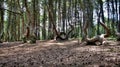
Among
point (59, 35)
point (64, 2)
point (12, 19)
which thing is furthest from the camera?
point (12, 19)

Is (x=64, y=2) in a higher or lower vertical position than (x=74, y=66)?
higher

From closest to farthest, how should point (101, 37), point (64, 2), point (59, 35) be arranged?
point (101, 37) → point (59, 35) → point (64, 2)

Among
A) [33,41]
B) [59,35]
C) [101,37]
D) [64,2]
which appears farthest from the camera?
[64,2]

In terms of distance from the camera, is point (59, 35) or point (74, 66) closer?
point (74, 66)

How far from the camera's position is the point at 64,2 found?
111 feet

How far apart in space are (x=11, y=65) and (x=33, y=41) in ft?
32.4

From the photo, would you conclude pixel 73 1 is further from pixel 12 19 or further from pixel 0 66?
pixel 0 66

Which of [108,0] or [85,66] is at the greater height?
[108,0]

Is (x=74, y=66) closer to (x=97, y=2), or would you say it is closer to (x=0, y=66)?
(x=0, y=66)

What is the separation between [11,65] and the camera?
6.50 meters

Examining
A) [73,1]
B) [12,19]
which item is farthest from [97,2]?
[12,19]

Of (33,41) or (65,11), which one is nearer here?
(33,41)

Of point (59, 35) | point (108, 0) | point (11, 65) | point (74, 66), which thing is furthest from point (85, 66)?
point (108, 0)

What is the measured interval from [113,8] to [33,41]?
68.5 feet
